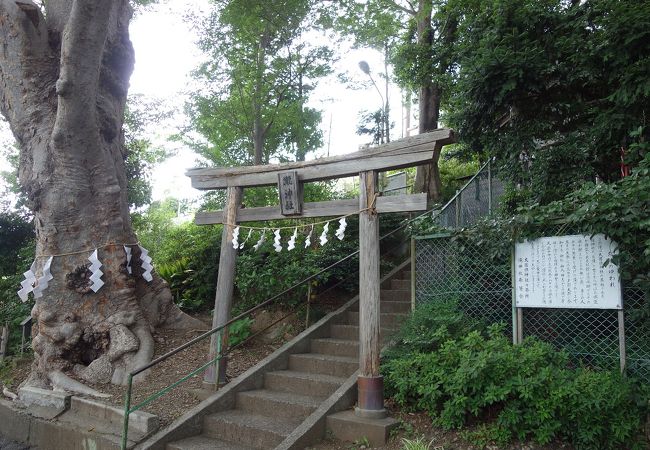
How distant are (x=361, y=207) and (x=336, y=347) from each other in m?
2.39

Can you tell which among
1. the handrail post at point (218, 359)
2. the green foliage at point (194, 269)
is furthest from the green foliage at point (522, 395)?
the green foliage at point (194, 269)

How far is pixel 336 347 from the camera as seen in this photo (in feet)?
22.6

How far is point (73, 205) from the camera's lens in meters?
7.38

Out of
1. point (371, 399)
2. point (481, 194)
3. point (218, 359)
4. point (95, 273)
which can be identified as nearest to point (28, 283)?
point (95, 273)

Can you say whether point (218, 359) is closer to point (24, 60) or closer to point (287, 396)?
point (287, 396)

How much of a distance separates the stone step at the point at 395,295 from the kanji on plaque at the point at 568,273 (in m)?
2.91

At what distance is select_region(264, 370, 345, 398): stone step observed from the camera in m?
5.93

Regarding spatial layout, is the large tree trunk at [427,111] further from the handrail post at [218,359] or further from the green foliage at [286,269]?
the handrail post at [218,359]

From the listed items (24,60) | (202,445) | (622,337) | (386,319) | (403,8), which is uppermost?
(403,8)

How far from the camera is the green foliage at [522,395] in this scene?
4.20 meters

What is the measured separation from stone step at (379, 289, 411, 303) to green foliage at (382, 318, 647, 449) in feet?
10.3

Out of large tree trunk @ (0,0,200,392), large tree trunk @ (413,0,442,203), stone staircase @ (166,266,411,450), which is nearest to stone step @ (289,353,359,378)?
stone staircase @ (166,266,411,450)

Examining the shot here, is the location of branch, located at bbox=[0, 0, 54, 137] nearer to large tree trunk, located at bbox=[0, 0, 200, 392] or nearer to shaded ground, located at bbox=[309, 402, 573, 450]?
large tree trunk, located at bbox=[0, 0, 200, 392]

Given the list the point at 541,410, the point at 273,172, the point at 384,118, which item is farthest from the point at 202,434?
the point at 384,118
